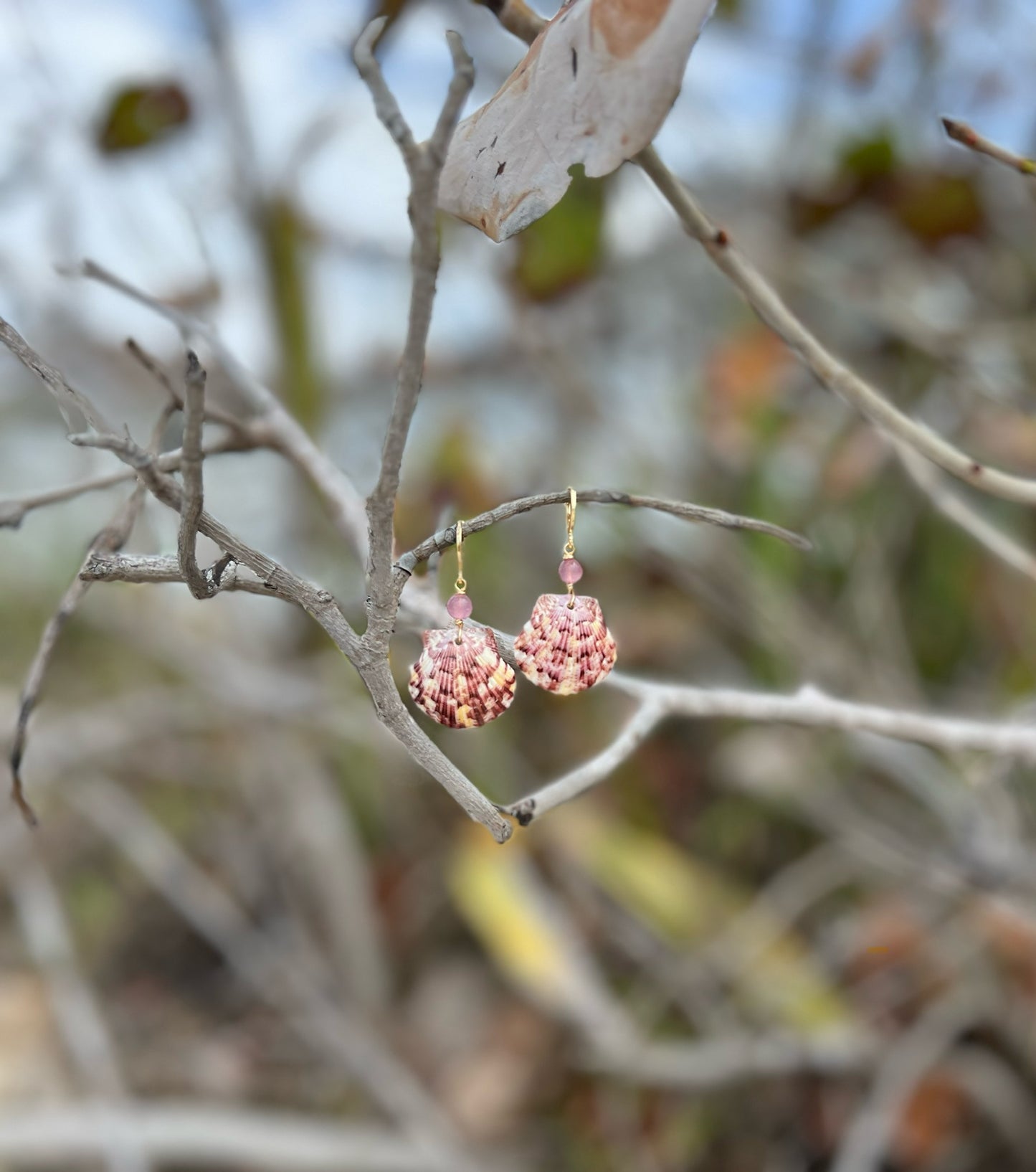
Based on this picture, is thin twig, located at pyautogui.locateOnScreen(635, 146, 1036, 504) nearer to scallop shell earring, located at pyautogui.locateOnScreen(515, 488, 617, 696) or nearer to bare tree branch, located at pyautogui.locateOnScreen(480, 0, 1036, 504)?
bare tree branch, located at pyautogui.locateOnScreen(480, 0, 1036, 504)

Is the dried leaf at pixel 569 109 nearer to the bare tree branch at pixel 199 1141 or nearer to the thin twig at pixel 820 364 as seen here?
the thin twig at pixel 820 364

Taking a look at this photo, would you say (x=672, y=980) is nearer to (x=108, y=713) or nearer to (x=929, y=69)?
(x=108, y=713)

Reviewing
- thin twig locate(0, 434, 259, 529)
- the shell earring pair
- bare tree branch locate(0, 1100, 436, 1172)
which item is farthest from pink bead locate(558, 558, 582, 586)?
bare tree branch locate(0, 1100, 436, 1172)

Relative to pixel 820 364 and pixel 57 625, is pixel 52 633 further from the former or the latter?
pixel 820 364

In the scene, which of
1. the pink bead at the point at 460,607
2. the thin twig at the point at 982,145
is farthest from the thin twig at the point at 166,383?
the thin twig at the point at 982,145

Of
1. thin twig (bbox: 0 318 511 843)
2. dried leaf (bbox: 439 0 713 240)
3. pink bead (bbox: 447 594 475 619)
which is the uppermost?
dried leaf (bbox: 439 0 713 240)

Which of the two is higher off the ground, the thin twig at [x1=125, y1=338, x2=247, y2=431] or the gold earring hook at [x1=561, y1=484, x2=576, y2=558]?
the thin twig at [x1=125, y1=338, x2=247, y2=431]
